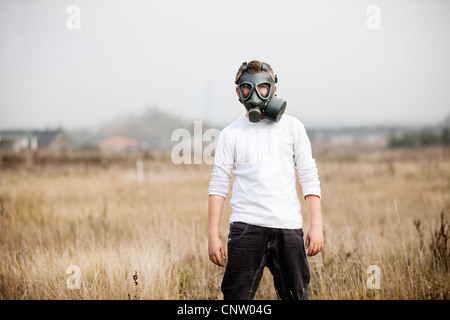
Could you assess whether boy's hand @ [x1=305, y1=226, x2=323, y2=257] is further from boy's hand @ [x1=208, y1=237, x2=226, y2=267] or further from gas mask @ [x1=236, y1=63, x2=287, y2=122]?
gas mask @ [x1=236, y1=63, x2=287, y2=122]

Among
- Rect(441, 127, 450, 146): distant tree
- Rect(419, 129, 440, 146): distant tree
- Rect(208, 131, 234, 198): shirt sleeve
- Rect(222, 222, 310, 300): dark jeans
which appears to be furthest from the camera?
Rect(419, 129, 440, 146): distant tree

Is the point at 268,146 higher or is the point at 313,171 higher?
the point at 268,146

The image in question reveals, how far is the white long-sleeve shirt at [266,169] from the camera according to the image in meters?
2.40

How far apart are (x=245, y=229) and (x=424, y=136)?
58848 millimetres

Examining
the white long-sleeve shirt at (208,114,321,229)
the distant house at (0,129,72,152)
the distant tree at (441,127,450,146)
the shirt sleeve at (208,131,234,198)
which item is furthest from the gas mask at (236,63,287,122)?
→ the distant tree at (441,127,450,146)

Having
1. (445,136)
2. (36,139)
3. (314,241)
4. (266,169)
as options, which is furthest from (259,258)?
(36,139)

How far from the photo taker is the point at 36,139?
58.5 meters

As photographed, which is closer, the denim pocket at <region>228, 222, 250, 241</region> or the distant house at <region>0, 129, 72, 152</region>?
the denim pocket at <region>228, 222, 250, 241</region>

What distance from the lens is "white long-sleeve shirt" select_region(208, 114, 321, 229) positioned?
2398 millimetres

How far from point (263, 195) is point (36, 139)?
206 ft
